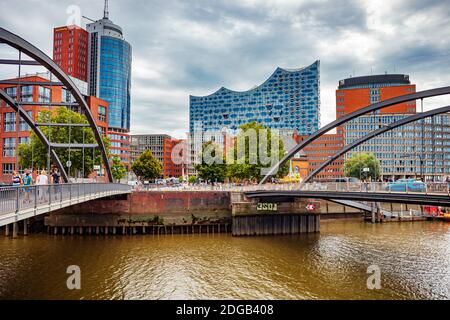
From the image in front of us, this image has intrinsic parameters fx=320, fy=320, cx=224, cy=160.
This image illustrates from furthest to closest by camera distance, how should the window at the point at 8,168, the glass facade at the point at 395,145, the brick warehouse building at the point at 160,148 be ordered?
the brick warehouse building at the point at 160,148 → the glass facade at the point at 395,145 → the window at the point at 8,168

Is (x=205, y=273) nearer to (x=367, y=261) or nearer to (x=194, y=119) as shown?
(x=367, y=261)

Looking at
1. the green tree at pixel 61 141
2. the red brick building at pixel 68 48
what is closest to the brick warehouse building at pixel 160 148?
the red brick building at pixel 68 48

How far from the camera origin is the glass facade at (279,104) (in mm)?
166875

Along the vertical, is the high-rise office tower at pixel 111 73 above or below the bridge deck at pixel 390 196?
above

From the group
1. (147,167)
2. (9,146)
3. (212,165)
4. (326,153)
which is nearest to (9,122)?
(9,146)

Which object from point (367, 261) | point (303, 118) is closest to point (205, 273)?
point (367, 261)

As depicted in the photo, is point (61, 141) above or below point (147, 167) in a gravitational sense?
above

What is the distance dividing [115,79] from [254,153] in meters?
90.9

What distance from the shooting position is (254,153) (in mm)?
51188

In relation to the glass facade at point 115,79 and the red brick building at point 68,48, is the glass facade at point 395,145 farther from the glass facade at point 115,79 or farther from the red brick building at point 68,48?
the red brick building at point 68,48

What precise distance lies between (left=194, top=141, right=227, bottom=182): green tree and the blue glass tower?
233 ft

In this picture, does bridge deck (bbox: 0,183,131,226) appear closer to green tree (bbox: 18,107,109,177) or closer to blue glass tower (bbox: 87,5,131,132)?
green tree (bbox: 18,107,109,177)

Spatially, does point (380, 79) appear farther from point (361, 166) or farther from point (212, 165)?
point (212, 165)
